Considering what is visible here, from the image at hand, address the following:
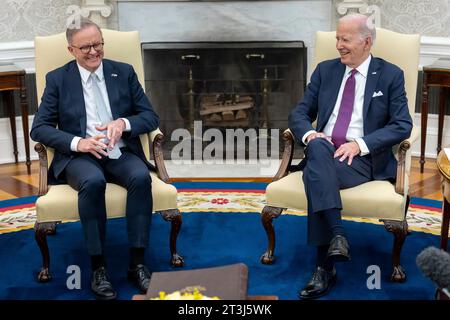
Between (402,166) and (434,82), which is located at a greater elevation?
(434,82)

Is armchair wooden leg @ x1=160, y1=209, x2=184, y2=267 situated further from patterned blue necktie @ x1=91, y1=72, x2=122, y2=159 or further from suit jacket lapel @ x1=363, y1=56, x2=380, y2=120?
suit jacket lapel @ x1=363, y1=56, x2=380, y2=120

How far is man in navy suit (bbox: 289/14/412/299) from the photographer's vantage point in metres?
3.28

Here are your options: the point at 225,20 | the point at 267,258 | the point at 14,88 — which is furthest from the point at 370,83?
the point at 14,88

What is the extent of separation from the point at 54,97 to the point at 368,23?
1.62 m

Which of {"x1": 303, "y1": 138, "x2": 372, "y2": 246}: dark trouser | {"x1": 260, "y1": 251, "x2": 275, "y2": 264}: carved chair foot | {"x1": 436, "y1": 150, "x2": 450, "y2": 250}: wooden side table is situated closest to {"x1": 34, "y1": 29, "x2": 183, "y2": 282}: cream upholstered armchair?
{"x1": 260, "y1": 251, "x2": 275, "y2": 264}: carved chair foot

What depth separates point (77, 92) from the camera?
11.8ft

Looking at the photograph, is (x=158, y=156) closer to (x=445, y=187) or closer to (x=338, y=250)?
(x=338, y=250)

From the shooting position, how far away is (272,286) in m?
3.38

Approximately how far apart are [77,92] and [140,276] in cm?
99

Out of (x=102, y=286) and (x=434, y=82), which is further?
(x=434, y=82)

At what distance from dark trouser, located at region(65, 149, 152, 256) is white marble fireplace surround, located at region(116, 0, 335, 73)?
2.31 meters
